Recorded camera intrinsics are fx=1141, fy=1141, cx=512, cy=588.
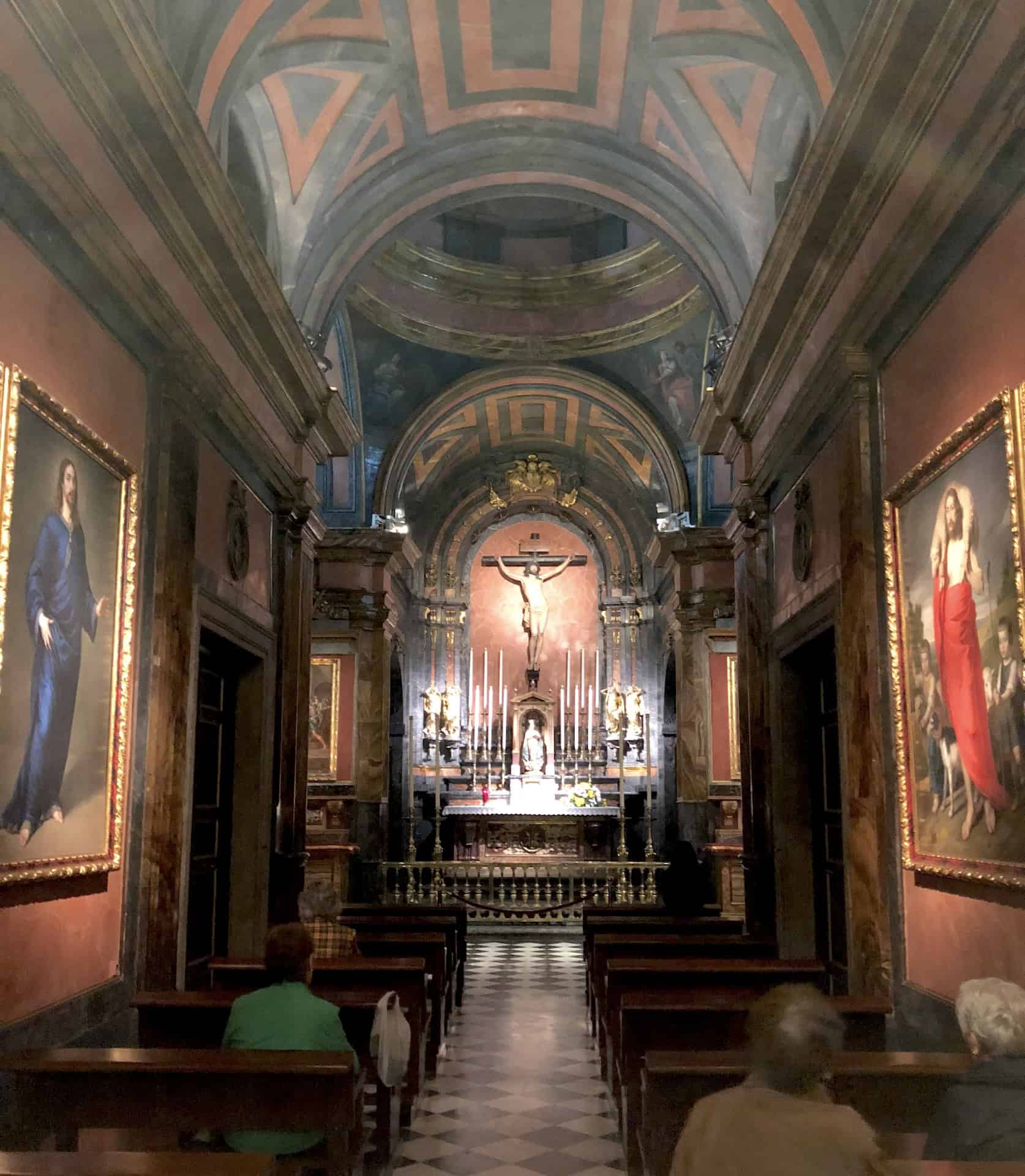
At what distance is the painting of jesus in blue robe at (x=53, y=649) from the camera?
14.7 ft

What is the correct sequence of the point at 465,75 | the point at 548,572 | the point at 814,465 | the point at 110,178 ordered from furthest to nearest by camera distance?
the point at 548,572 < the point at 465,75 < the point at 814,465 < the point at 110,178

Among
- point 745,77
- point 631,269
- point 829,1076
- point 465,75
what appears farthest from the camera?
point 631,269

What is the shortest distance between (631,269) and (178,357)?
9.82 meters

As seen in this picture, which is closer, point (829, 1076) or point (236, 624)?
point (829, 1076)

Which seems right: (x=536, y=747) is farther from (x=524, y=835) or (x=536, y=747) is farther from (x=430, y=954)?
(x=430, y=954)

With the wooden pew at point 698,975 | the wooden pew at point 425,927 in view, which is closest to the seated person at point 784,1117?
the wooden pew at point 698,975

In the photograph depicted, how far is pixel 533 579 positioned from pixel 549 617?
80cm

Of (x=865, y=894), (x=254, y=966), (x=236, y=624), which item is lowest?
(x=254, y=966)

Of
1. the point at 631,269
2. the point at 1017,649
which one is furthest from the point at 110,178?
the point at 631,269

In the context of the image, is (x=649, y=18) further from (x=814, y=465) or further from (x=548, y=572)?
(x=548, y=572)

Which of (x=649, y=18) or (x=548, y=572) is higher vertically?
(x=649, y=18)

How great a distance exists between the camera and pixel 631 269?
49.4 ft

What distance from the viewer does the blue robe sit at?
448 cm

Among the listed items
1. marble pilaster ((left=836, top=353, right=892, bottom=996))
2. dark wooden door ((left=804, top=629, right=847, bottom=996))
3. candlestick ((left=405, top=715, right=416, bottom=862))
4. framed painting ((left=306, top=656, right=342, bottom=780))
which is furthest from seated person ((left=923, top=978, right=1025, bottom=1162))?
candlestick ((left=405, top=715, right=416, bottom=862))
